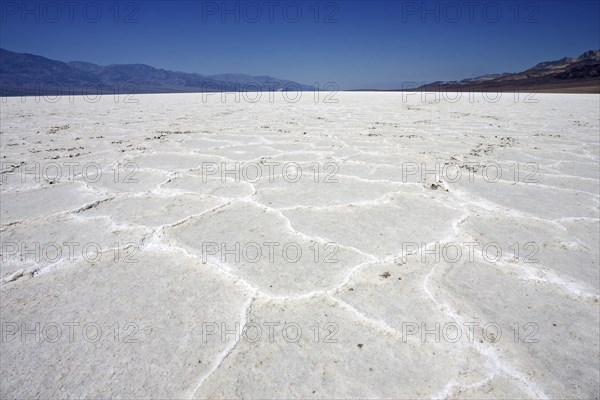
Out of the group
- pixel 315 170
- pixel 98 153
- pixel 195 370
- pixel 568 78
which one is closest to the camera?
pixel 195 370

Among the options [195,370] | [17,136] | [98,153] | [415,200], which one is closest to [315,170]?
[415,200]

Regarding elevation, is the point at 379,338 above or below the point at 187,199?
below

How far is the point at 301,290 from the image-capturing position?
51.2 inches

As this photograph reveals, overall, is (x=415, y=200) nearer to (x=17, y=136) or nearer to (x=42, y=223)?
(x=42, y=223)

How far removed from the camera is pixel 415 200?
7.30ft

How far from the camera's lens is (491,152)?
3.80 meters

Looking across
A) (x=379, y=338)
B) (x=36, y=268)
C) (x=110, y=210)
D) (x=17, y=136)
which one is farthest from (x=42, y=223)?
(x=17, y=136)

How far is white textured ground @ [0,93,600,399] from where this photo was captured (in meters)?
0.93

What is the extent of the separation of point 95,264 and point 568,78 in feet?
166

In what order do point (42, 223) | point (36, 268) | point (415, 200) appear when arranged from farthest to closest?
point (415, 200)
point (42, 223)
point (36, 268)

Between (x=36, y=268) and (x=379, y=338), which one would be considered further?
(x=36, y=268)

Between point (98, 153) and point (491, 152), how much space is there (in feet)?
14.5

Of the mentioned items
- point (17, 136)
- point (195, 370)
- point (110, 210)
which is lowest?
point (195, 370)

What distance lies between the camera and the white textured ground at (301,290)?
934mm
